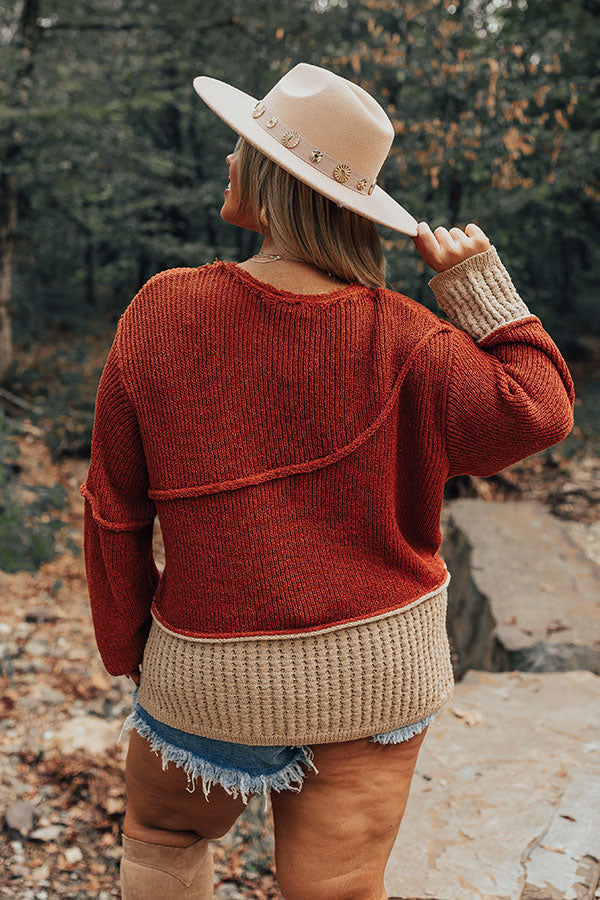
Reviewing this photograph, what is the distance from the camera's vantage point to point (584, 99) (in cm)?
766

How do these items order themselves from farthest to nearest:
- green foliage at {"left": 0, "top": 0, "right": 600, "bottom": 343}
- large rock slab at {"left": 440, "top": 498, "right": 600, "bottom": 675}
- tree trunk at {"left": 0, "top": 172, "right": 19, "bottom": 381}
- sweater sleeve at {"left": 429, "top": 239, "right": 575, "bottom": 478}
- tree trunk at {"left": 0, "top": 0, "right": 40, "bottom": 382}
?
tree trunk at {"left": 0, "top": 172, "right": 19, "bottom": 381}, tree trunk at {"left": 0, "top": 0, "right": 40, "bottom": 382}, green foliage at {"left": 0, "top": 0, "right": 600, "bottom": 343}, large rock slab at {"left": 440, "top": 498, "right": 600, "bottom": 675}, sweater sleeve at {"left": 429, "top": 239, "right": 575, "bottom": 478}

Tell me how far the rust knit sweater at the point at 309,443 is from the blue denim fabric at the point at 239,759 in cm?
5

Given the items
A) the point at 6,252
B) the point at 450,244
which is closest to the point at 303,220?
the point at 450,244

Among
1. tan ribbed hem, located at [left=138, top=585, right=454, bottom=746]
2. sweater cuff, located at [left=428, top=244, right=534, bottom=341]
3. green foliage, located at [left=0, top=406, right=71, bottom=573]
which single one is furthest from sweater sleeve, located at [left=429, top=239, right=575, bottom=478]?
green foliage, located at [left=0, top=406, right=71, bottom=573]

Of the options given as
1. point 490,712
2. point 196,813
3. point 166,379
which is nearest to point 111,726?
point 490,712

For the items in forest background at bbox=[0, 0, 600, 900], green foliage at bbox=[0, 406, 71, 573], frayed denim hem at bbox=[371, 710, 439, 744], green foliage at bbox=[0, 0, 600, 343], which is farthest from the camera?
green foliage at bbox=[0, 0, 600, 343]

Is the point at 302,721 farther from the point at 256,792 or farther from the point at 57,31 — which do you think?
the point at 57,31

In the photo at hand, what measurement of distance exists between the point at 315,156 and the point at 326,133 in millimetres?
54

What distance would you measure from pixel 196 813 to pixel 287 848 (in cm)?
24

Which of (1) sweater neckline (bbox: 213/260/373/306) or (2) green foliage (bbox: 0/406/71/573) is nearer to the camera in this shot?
(1) sweater neckline (bbox: 213/260/373/306)

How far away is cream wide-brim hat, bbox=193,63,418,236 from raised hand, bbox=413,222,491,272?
0.20 feet

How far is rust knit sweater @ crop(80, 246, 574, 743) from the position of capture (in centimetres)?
134

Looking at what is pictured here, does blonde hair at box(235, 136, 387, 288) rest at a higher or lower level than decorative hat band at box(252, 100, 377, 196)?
lower

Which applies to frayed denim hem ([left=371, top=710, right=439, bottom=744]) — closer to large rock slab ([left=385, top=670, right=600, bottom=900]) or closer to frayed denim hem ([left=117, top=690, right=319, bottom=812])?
frayed denim hem ([left=117, top=690, right=319, bottom=812])
